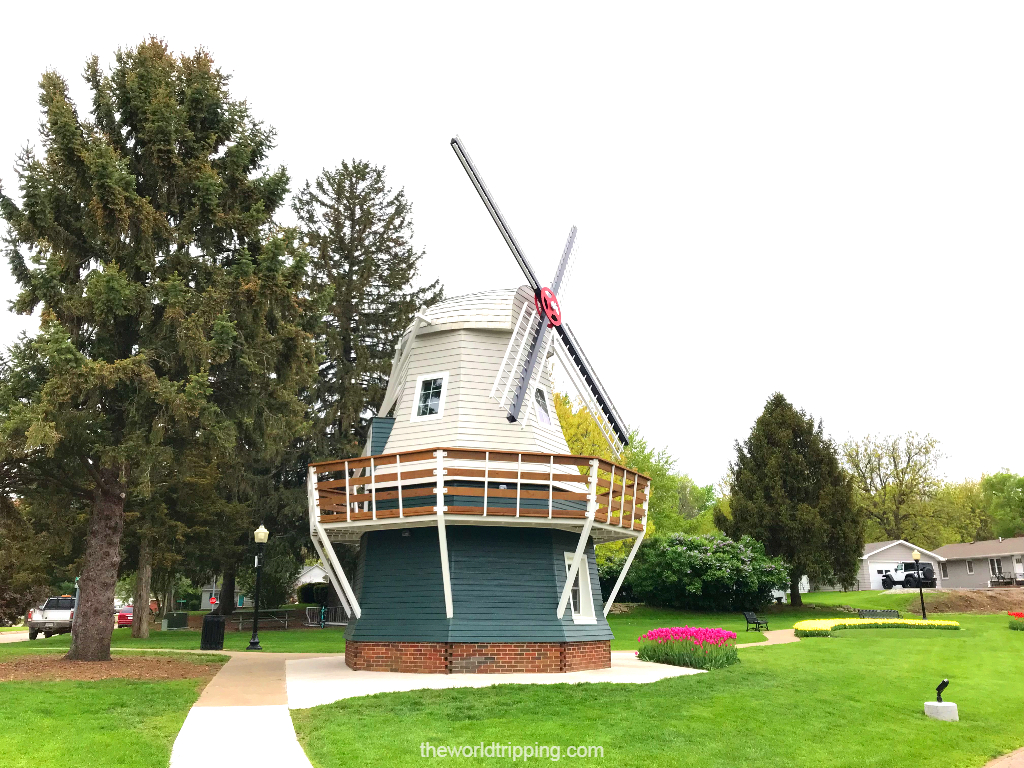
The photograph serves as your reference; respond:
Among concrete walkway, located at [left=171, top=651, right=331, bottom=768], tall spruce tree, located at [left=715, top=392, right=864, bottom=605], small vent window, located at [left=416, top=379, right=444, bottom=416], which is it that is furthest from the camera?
tall spruce tree, located at [left=715, top=392, right=864, bottom=605]

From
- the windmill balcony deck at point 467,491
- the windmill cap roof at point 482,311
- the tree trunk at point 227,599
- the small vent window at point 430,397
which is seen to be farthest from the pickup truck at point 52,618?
the windmill cap roof at point 482,311

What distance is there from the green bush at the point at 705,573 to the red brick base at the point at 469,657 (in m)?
20.7

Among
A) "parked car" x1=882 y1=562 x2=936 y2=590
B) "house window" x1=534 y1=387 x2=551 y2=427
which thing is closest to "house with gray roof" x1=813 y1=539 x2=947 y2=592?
"parked car" x1=882 y1=562 x2=936 y2=590

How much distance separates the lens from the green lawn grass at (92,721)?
26.0ft

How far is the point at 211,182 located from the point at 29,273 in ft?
14.7

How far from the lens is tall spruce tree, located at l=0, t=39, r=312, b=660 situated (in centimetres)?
1603

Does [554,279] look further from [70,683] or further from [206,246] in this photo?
[70,683]

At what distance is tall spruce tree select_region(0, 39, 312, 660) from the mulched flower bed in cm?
78

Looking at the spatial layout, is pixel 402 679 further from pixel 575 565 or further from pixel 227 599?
pixel 227 599

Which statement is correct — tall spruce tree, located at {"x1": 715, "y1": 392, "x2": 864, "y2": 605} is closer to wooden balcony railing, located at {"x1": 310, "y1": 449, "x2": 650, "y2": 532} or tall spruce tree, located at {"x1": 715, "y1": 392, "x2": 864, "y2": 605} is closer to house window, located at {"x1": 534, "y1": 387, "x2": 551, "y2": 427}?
house window, located at {"x1": 534, "y1": 387, "x2": 551, "y2": 427}

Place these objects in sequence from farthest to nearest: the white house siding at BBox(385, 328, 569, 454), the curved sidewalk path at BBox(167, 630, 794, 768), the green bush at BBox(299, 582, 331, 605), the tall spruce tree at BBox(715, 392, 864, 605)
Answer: the green bush at BBox(299, 582, 331, 605) < the tall spruce tree at BBox(715, 392, 864, 605) < the white house siding at BBox(385, 328, 569, 454) < the curved sidewalk path at BBox(167, 630, 794, 768)

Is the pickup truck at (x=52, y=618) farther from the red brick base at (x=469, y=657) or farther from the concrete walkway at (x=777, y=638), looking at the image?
the concrete walkway at (x=777, y=638)

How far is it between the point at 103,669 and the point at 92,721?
624 centimetres

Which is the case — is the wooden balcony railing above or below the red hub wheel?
below
